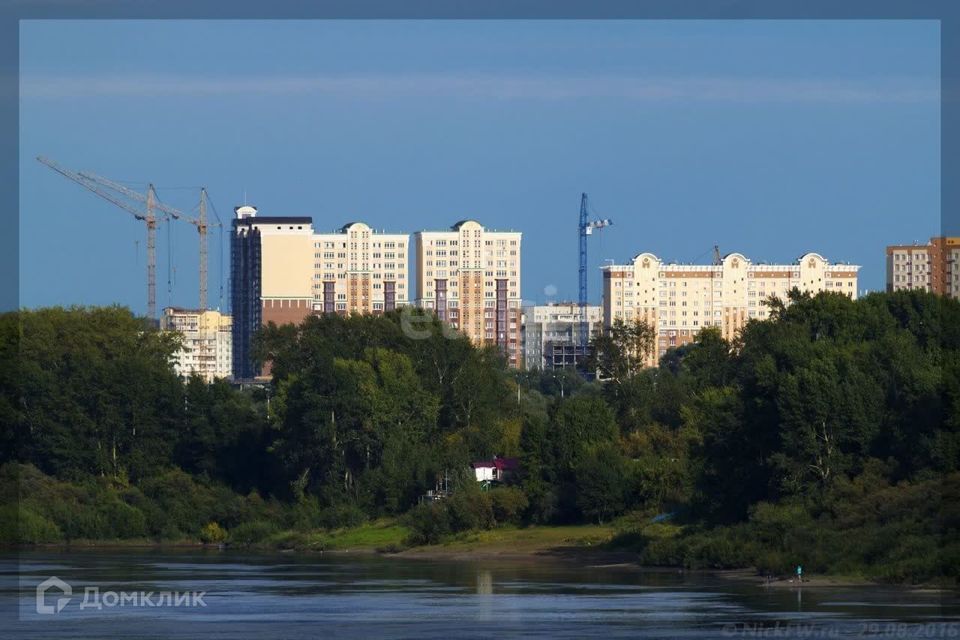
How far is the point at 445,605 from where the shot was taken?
48.5m

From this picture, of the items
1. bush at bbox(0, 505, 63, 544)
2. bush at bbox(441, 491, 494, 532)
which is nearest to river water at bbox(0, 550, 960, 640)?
bush at bbox(441, 491, 494, 532)

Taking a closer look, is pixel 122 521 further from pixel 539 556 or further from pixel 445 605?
pixel 445 605

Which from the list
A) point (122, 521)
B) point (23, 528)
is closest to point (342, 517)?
point (122, 521)

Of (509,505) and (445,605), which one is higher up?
(509,505)

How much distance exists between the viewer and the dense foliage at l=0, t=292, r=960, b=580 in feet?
190

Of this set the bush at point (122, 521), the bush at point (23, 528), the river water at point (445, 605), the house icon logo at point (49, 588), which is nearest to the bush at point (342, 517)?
the bush at point (122, 521)

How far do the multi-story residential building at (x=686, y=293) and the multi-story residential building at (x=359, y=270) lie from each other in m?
21.2

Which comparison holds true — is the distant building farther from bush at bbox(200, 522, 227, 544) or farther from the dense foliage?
bush at bbox(200, 522, 227, 544)

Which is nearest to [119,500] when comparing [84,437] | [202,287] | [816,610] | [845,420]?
[84,437]

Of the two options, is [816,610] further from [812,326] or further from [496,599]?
[812,326]

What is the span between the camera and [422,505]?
74.6 m

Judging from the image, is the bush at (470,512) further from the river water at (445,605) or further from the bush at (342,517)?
the bush at (342,517)

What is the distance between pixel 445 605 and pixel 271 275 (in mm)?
138047

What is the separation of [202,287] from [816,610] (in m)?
149
